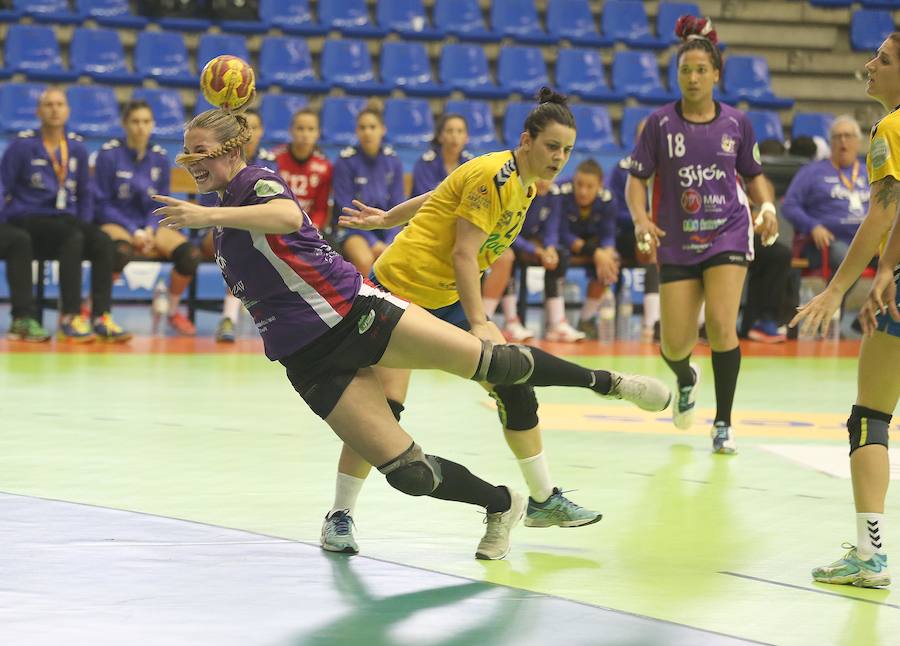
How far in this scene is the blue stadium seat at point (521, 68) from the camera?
1574cm

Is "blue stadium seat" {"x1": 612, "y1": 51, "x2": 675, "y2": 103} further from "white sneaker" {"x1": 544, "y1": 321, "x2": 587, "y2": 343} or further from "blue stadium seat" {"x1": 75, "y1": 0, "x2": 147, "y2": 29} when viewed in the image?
"blue stadium seat" {"x1": 75, "y1": 0, "x2": 147, "y2": 29}

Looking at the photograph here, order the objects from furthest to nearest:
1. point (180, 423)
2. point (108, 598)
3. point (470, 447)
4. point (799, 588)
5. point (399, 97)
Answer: point (399, 97) → point (180, 423) → point (470, 447) → point (799, 588) → point (108, 598)

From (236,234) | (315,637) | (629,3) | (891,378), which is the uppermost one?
(629,3)

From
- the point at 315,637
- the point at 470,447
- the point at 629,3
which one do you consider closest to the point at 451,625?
the point at 315,637

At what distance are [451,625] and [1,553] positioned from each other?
1467 mm

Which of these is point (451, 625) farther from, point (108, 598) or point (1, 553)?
point (1, 553)

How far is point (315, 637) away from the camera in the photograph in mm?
3324

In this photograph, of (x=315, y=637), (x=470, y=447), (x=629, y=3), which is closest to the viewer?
(x=315, y=637)

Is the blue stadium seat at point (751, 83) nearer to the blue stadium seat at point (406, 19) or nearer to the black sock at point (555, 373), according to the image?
the blue stadium seat at point (406, 19)

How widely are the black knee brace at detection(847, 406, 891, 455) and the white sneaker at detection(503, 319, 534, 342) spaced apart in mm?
7184

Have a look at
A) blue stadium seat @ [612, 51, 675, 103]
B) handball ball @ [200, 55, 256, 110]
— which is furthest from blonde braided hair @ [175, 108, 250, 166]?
blue stadium seat @ [612, 51, 675, 103]

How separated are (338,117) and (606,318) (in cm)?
395

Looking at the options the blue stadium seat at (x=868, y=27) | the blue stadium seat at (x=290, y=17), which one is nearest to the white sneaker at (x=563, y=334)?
the blue stadium seat at (x=290, y=17)

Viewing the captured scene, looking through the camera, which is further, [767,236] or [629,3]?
[629,3]
